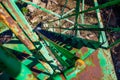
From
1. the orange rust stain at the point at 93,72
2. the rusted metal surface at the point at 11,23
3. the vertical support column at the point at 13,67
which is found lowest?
the orange rust stain at the point at 93,72

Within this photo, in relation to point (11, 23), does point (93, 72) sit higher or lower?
lower

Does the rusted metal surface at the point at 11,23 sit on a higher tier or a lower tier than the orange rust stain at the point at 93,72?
higher

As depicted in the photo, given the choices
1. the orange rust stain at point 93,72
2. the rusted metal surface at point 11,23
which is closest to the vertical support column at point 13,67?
the rusted metal surface at point 11,23

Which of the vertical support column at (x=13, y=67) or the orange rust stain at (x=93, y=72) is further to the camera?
the orange rust stain at (x=93, y=72)

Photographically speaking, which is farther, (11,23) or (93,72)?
(93,72)

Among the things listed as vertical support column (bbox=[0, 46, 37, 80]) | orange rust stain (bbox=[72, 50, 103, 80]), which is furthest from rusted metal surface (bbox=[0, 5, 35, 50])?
orange rust stain (bbox=[72, 50, 103, 80])

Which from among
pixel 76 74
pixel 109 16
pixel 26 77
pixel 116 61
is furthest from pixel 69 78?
pixel 109 16

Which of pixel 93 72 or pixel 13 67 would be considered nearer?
pixel 13 67

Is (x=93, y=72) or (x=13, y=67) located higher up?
(x=13, y=67)

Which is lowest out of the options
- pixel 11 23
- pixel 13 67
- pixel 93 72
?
pixel 93 72

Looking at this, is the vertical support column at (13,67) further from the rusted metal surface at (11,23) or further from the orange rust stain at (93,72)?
the orange rust stain at (93,72)

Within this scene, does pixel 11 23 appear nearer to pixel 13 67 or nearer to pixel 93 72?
pixel 13 67

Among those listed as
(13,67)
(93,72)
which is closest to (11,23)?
(13,67)
